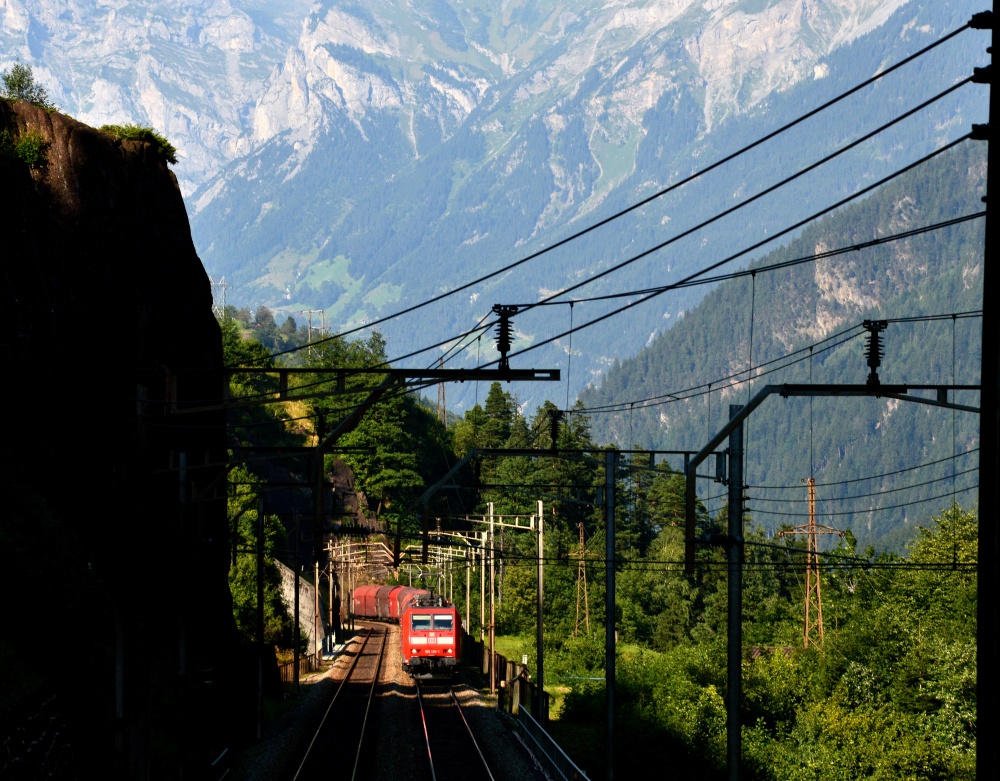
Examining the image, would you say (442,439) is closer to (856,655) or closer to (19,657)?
(856,655)

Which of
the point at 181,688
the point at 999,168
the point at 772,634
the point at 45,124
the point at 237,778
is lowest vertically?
the point at 772,634

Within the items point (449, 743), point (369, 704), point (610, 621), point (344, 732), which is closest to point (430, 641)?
point (369, 704)

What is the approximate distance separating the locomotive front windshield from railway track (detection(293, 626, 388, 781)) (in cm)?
299

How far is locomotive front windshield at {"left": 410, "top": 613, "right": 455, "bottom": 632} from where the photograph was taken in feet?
191

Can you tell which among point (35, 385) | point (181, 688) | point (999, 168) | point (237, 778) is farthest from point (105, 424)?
point (999, 168)

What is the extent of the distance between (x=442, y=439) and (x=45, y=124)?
142 metres

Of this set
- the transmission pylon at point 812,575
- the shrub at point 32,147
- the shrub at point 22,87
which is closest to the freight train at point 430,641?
the transmission pylon at point 812,575

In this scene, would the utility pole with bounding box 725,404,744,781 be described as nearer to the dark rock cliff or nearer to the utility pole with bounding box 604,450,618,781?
the utility pole with bounding box 604,450,618,781

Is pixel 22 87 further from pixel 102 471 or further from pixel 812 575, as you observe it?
pixel 812 575

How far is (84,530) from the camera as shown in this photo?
1222 inches

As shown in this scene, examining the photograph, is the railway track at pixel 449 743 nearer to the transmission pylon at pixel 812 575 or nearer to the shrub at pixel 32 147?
the transmission pylon at pixel 812 575

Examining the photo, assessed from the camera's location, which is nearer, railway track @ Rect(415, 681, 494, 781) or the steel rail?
railway track @ Rect(415, 681, 494, 781)

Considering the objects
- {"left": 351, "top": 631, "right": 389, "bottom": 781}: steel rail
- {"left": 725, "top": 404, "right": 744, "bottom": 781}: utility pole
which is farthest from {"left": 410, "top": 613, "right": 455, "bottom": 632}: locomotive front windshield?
{"left": 725, "top": 404, "right": 744, "bottom": 781}: utility pole

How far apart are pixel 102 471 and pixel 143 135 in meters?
11.9
